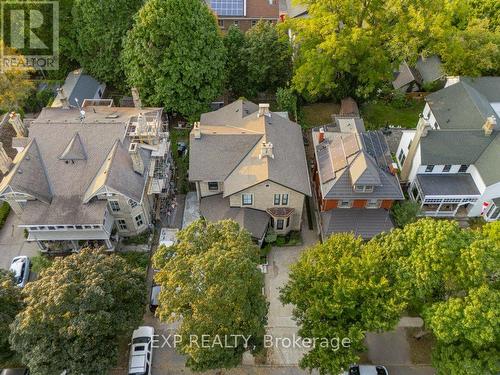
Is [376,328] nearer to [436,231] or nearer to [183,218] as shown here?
[436,231]

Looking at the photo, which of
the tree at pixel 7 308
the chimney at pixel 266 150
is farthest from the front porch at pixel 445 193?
the tree at pixel 7 308

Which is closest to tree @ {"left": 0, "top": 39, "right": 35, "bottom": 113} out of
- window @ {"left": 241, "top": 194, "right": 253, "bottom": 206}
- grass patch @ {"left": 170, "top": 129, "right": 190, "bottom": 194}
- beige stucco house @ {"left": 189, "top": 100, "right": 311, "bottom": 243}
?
grass patch @ {"left": 170, "top": 129, "right": 190, "bottom": 194}

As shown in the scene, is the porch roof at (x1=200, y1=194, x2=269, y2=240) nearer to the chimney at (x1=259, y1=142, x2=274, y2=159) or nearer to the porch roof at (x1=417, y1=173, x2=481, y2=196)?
the chimney at (x1=259, y1=142, x2=274, y2=159)

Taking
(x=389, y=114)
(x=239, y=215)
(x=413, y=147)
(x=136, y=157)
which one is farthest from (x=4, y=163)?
(x=389, y=114)

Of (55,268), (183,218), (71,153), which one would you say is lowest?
(55,268)

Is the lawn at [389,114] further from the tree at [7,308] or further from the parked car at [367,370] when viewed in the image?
the tree at [7,308]

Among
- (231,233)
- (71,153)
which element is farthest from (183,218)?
(231,233)
